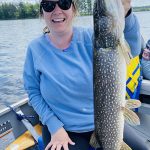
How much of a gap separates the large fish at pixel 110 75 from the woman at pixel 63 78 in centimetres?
33

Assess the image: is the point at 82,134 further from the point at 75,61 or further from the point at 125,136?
the point at 75,61

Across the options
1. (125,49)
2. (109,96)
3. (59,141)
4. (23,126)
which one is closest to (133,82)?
(23,126)

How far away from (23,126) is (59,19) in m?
1.98

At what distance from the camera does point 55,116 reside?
8.87 feet

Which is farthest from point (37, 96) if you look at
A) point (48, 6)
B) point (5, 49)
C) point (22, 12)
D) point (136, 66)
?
point (22, 12)

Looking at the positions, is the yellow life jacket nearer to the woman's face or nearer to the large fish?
the woman's face

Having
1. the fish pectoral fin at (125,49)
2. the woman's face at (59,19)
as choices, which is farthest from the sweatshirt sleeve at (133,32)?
the woman's face at (59,19)

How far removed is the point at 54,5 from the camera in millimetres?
2471

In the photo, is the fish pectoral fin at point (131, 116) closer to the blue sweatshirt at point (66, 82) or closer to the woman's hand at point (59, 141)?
the blue sweatshirt at point (66, 82)

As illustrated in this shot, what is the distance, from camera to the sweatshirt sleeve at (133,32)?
2.27 m

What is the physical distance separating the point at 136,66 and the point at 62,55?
75.7 inches

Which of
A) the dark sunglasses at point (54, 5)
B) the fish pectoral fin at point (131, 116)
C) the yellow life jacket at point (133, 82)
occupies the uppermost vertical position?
the dark sunglasses at point (54, 5)

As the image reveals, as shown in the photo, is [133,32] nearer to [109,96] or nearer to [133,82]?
[109,96]

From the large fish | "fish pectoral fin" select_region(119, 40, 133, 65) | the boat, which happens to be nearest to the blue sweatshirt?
the large fish
